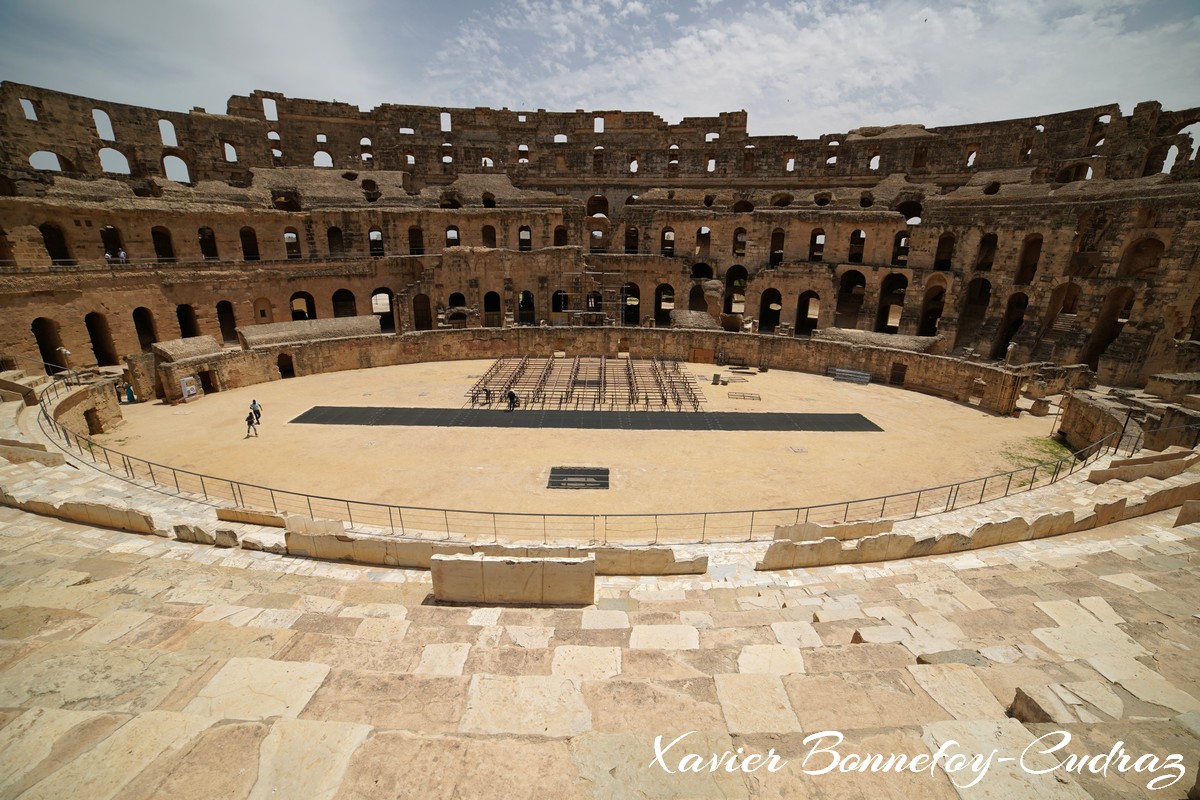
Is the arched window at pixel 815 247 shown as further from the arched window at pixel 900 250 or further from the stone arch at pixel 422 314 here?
the stone arch at pixel 422 314

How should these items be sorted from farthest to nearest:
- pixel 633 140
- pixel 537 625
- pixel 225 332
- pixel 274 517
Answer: pixel 633 140, pixel 225 332, pixel 274 517, pixel 537 625

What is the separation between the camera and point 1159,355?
20656 mm

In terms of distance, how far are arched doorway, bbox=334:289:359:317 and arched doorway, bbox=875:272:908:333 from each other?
3078 centimetres

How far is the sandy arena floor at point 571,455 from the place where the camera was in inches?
497

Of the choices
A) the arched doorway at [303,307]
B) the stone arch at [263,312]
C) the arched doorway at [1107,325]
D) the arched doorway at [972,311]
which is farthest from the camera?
the arched doorway at [303,307]

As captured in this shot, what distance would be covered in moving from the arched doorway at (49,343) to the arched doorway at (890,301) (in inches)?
1502

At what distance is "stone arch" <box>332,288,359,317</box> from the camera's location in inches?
1254

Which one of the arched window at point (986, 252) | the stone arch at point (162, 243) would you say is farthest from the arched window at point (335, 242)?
the arched window at point (986, 252)

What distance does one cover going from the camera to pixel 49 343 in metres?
21.3

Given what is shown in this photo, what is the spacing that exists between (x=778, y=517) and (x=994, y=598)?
505 centimetres

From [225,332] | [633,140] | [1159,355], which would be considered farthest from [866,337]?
[225,332]

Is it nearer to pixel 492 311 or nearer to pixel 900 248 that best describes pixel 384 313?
pixel 492 311

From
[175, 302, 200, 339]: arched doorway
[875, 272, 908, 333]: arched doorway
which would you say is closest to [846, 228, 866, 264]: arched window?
[875, 272, 908, 333]: arched doorway

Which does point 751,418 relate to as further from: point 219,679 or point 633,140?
point 633,140
